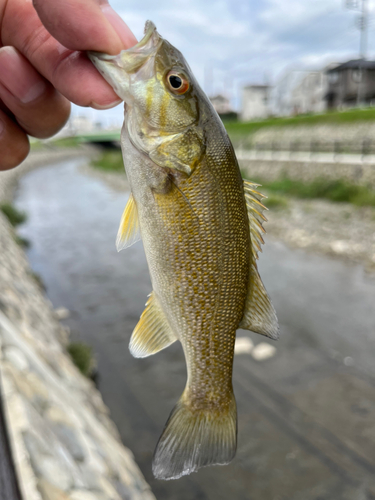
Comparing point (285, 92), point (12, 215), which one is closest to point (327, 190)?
point (12, 215)

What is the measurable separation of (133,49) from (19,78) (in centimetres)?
59

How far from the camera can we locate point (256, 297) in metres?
1.58

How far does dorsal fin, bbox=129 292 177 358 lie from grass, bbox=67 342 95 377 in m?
4.66

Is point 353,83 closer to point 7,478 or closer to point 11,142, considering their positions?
point 11,142

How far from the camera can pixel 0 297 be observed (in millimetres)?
4645

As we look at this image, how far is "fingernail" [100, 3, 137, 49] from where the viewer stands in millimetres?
1364

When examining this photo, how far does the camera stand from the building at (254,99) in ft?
187

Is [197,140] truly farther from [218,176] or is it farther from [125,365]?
[125,365]

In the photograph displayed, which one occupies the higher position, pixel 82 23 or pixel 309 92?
pixel 82 23

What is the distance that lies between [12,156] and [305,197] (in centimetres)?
1568

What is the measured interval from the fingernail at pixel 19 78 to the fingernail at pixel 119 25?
501 millimetres

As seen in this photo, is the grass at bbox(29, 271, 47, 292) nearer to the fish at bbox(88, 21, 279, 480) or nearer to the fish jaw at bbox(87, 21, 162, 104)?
the fish at bbox(88, 21, 279, 480)

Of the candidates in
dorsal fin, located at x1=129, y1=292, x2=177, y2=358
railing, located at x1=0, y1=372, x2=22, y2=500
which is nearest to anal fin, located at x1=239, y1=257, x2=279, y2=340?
dorsal fin, located at x1=129, y1=292, x2=177, y2=358

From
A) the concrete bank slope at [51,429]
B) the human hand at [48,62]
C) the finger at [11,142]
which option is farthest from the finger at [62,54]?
the concrete bank slope at [51,429]
